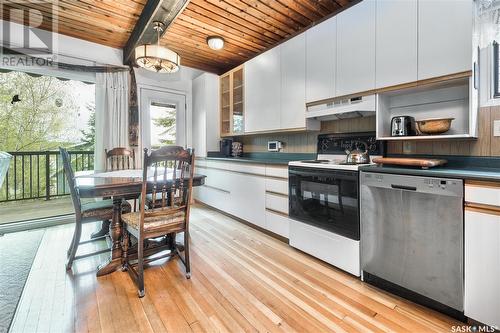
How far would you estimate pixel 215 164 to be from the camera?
372cm

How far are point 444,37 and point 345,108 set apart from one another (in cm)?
81

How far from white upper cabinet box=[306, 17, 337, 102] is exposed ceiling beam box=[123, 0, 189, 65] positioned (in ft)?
4.40

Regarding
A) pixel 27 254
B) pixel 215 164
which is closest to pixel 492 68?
pixel 215 164

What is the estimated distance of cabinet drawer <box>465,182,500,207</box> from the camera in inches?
46.9

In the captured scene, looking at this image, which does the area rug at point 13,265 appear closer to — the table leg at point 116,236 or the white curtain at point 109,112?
the table leg at point 116,236

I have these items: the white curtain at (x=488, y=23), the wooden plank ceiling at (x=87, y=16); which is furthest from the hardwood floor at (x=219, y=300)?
the wooden plank ceiling at (x=87, y=16)

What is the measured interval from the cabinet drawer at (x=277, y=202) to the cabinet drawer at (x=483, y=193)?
4.88ft

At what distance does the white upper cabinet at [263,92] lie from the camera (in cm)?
294

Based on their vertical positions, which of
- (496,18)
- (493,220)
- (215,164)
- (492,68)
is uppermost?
(496,18)

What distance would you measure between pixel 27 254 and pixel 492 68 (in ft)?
14.1

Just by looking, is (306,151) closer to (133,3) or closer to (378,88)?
(378,88)

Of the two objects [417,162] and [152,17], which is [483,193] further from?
[152,17]

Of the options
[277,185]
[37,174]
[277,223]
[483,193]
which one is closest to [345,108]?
[277,185]

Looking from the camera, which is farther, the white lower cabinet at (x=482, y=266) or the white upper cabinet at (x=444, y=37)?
the white upper cabinet at (x=444, y=37)
